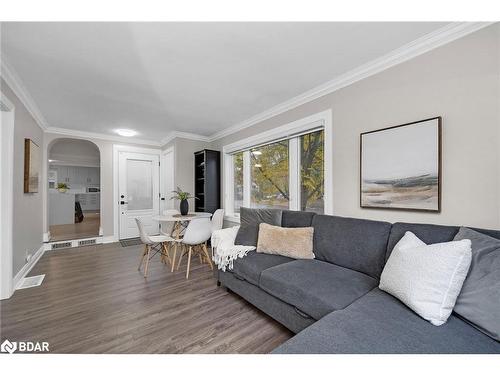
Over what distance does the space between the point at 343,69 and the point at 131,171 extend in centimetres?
489

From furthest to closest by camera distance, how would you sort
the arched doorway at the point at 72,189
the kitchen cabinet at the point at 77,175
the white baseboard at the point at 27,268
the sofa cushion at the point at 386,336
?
the kitchen cabinet at the point at 77,175 < the arched doorway at the point at 72,189 < the white baseboard at the point at 27,268 < the sofa cushion at the point at 386,336

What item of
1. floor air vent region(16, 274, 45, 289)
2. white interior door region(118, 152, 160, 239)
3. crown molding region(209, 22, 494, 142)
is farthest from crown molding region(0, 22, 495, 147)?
floor air vent region(16, 274, 45, 289)

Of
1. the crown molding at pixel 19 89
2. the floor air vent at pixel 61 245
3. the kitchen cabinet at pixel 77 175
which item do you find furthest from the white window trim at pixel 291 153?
the kitchen cabinet at pixel 77 175

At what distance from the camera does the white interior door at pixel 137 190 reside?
5062 mm

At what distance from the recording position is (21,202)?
2.79 m

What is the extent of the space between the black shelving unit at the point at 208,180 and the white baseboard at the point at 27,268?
270 cm

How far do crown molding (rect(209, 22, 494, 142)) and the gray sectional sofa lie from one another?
149 cm

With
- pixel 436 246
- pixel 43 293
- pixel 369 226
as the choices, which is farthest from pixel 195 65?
pixel 43 293

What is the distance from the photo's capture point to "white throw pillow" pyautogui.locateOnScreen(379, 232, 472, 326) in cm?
114

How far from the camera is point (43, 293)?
242 cm

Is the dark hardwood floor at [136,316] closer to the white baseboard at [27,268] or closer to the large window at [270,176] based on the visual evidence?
the white baseboard at [27,268]

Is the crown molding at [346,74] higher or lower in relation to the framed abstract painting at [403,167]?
higher

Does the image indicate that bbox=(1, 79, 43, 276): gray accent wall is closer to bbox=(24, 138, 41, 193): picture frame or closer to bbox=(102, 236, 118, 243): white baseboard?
bbox=(24, 138, 41, 193): picture frame
